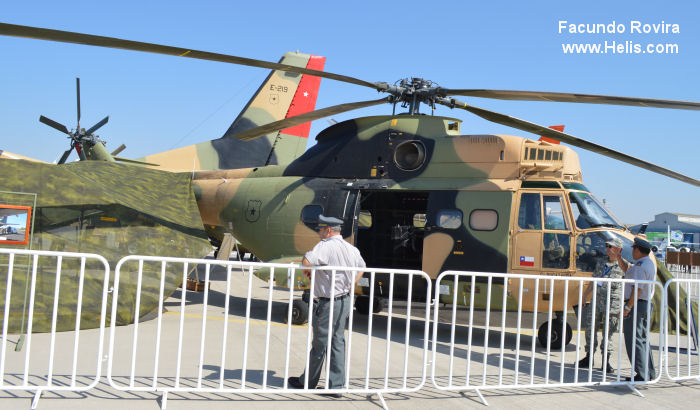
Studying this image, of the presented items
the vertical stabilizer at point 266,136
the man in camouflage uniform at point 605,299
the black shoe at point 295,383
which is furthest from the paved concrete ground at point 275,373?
the vertical stabilizer at point 266,136

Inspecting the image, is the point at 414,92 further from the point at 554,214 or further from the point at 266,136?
the point at 266,136

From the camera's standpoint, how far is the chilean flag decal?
8.24m

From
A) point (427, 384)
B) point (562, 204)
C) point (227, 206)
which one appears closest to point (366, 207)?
point (227, 206)

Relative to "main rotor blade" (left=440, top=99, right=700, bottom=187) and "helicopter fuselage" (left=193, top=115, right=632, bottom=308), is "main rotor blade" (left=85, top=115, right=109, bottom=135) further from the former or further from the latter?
"main rotor blade" (left=440, top=99, right=700, bottom=187)

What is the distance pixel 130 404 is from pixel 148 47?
166 inches

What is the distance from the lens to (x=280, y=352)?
724 cm

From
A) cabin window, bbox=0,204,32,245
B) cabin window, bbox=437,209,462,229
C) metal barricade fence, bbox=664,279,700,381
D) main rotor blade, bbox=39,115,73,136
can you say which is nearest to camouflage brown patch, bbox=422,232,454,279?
cabin window, bbox=437,209,462,229

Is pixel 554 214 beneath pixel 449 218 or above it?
above

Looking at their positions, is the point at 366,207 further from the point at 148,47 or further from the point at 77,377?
the point at 77,377

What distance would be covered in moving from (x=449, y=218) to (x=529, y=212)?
49.7 inches

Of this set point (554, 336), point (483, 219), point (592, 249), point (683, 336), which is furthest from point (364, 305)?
point (683, 336)

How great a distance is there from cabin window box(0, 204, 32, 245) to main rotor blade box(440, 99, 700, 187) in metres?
6.83

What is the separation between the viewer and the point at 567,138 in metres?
8.48

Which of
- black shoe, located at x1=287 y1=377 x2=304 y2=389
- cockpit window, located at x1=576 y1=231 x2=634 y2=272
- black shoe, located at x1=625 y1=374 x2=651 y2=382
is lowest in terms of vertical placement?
black shoe, located at x1=287 y1=377 x2=304 y2=389
